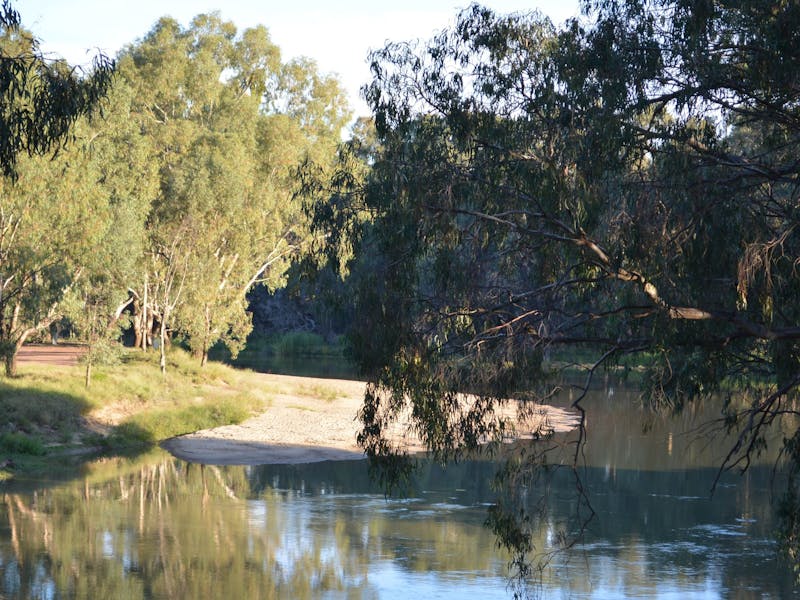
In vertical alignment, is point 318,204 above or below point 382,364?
above

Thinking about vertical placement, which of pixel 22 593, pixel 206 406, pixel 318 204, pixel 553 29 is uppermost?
pixel 553 29

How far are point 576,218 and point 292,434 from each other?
18677mm

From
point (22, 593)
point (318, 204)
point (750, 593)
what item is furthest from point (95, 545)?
point (750, 593)

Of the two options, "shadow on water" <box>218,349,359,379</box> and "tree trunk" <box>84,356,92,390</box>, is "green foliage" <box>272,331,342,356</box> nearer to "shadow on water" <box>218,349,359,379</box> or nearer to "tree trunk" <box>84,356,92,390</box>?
"shadow on water" <box>218,349,359,379</box>

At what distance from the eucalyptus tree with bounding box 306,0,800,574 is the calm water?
169 cm

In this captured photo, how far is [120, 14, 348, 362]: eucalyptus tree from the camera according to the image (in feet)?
108

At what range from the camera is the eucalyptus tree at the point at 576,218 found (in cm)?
1018

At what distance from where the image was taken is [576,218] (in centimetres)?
1020

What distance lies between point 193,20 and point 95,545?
27.5 metres

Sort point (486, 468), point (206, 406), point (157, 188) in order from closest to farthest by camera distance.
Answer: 1. point (486, 468)
2. point (206, 406)
3. point (157, 188)

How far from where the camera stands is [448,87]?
1249cm

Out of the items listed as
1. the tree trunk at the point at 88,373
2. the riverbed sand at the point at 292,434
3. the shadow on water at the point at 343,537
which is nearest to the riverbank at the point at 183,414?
the riverbed sand at the point at 292,434

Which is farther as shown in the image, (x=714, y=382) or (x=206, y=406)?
(x=206, y=406)

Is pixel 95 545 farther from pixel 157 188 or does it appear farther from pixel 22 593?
pixel 157 188
